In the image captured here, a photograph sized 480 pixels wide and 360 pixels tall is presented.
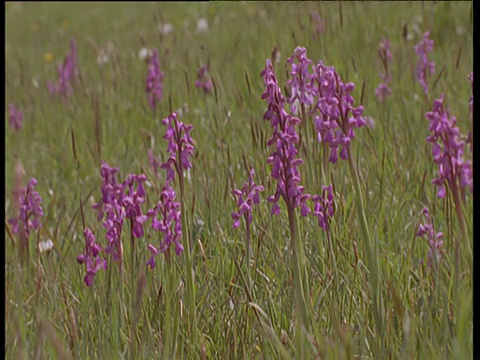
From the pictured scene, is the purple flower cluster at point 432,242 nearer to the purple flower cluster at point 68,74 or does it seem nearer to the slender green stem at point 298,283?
the slender green stem at point 298,283

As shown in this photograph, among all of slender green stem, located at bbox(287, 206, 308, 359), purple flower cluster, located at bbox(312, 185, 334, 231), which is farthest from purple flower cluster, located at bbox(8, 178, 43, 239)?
slender green stem, located at bbox(287, 206, 308, 359)

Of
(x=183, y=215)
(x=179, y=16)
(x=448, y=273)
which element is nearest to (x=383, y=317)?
(x=448, y=273)

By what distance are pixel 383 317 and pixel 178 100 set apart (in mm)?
2204

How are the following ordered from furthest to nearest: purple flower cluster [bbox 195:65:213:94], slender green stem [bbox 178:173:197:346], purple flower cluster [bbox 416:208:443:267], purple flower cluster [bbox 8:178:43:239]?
purple flower cluster [bbox 195:65:213:94] → purple flower cluster [bbox 8:178:43:239] → purple flower cluster [bbox 416:208:443:267] → slender green stem [bbox 178:173:197:346]

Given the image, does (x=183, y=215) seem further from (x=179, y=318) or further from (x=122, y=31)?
(x=122, y=31)

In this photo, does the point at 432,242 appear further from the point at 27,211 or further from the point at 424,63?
the point at 424,63

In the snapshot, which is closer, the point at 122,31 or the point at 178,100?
the point at 178,100

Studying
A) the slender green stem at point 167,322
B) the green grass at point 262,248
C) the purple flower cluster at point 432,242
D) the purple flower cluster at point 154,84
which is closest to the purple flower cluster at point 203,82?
the green grass at point 262,248

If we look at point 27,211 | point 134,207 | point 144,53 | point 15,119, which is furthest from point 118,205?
point 144,53

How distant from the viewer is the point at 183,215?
61.2 inches

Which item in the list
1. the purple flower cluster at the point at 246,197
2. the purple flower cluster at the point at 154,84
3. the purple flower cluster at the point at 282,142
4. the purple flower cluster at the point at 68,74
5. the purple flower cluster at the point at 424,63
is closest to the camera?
the purple flower cluster at the point at 282,142

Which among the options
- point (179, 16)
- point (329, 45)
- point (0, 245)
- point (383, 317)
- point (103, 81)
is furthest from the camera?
point (179, 16)

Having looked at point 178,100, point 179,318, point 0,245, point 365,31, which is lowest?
point 179,318

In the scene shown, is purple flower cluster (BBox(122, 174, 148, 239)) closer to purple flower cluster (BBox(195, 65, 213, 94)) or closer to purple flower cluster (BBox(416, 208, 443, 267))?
purple flower cluster (BBox(416, 208, 443, 267))
